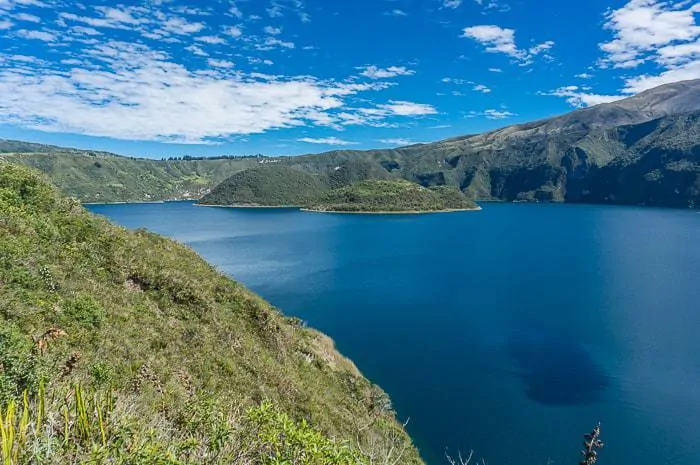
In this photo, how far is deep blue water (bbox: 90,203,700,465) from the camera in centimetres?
3453

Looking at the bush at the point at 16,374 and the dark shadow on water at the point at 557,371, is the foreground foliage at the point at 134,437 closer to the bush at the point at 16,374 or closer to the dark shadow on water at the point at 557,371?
the bush at the point at 16,374

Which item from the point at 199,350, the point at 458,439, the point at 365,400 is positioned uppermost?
the point at 199,350

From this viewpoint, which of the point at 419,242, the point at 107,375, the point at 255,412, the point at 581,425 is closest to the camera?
the point at 255,412

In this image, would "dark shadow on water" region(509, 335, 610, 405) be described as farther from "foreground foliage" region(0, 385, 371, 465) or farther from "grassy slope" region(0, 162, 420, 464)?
"foreground foliage" region(0, 385, 371, 465)

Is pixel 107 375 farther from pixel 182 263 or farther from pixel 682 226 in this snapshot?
pixel 682 226

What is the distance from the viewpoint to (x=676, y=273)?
84.4 m

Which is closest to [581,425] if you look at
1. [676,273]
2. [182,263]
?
[182,263]

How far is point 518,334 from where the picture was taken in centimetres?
5494

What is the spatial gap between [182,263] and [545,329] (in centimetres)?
4653

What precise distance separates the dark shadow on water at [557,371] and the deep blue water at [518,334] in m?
0.16

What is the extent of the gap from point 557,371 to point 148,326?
40.4m

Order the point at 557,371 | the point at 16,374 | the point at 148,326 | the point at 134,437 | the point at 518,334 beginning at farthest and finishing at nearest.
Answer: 1. the point at 518,334
2. the point at 557,371
3. the point at 148,326
4. the point at 16,374
5. the point at 134,437

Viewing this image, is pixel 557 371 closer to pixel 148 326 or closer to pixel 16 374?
pixel 148 326

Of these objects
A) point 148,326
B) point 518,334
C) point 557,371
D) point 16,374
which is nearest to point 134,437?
point 16,374
